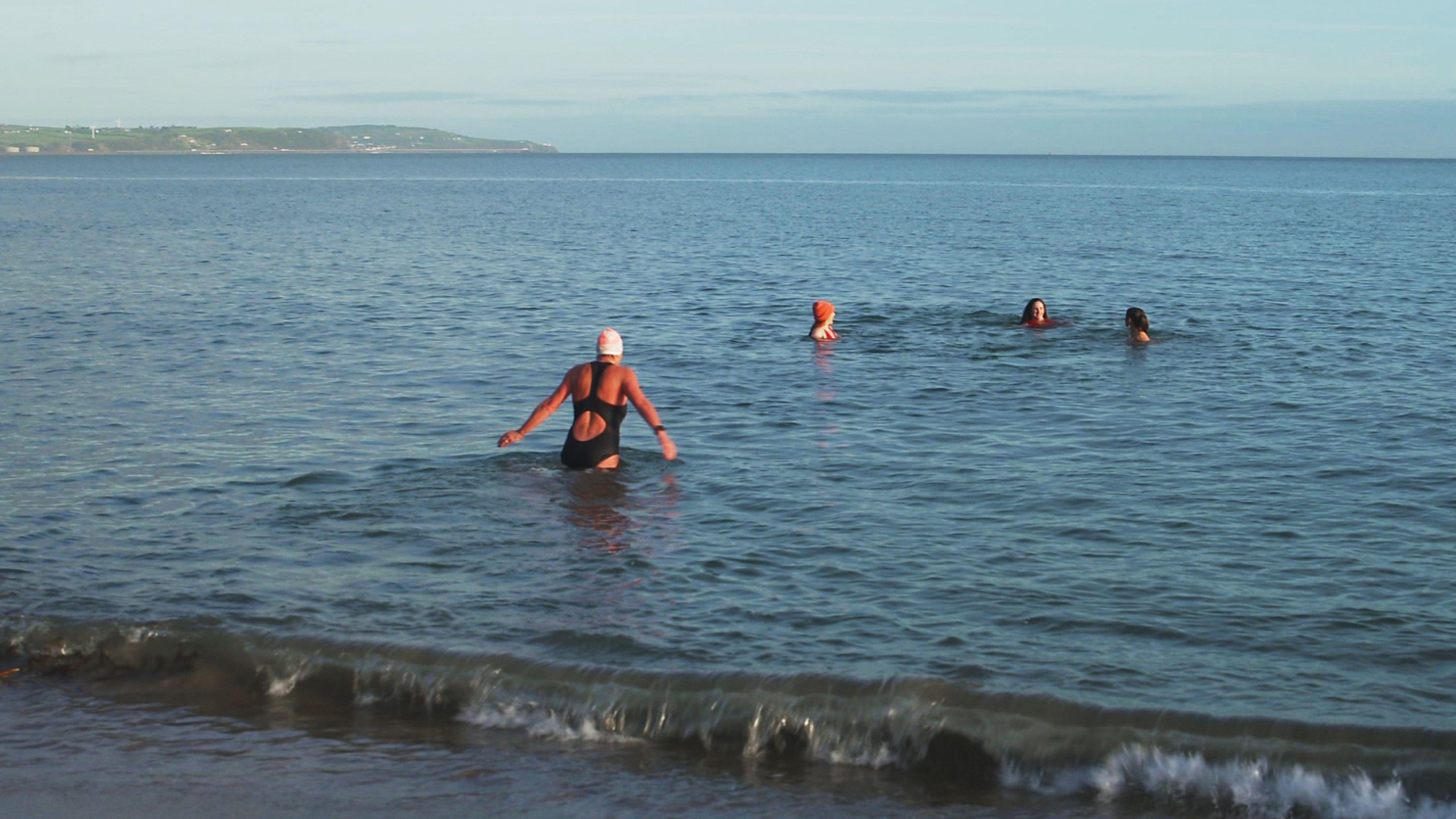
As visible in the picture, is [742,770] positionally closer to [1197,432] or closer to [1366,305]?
[1197,432]

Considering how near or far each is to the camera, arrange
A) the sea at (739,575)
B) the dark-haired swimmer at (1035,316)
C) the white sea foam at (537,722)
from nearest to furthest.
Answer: the sea at (739,575) < the white sea foam at (537,722) < the dark-haired swimmer at (1035,316)

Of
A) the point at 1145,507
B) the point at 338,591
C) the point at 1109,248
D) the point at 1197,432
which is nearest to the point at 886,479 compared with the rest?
the point at 1145,507

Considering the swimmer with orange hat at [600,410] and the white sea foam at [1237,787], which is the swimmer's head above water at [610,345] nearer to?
the swimmer with orange hat at [600,410]

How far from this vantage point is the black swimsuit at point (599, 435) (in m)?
13.9

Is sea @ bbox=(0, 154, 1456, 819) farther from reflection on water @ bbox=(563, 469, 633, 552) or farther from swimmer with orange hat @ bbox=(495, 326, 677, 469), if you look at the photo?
swimmer with orange hat @ bbox=(495, 326, 677, 469)

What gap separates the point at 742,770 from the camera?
25.2 feet

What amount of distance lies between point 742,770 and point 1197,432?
10512mm

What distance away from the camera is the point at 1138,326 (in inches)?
933

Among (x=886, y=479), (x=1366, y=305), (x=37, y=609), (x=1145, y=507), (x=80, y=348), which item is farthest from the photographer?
(x=1366, y=305)

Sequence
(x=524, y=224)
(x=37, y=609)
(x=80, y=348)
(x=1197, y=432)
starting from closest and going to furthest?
1. (x=37, y=609)
2. (x=1197, y=432)
3. (x=80, y=348)
4. (x=524, y=224)

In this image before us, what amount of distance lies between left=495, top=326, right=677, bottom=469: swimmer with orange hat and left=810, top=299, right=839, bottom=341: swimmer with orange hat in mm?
10377

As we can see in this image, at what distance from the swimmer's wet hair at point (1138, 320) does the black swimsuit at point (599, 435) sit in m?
12.6

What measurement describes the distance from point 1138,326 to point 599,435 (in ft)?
42.5

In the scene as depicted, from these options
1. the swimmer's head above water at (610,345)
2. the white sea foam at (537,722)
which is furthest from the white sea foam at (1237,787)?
the swimmer's head above water at (610,345)
